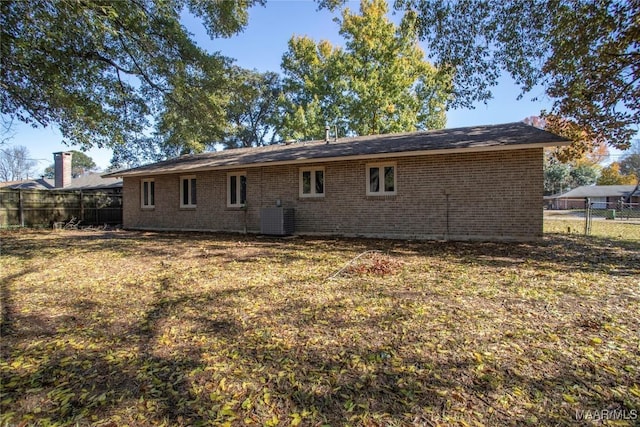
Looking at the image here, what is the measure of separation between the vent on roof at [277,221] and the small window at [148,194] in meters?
7.07

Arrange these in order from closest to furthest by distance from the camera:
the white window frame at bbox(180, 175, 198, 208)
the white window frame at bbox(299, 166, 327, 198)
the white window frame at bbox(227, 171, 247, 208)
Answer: the white window frame at bbox(299, 166, 327, 198), the white window frame at bbox(227, 171, 247, 208), the white window frame at bbox(180, 175, 198, 208)

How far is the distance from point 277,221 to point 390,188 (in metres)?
4.27

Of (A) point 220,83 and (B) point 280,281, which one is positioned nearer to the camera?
(B) point 280,281

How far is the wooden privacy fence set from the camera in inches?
665

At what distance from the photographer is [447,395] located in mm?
2371

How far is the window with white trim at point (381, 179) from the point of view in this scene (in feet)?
36.6

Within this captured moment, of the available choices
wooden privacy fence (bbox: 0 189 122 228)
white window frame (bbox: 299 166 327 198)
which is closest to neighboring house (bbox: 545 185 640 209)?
white window frame (bbox: 299 166 327 198)

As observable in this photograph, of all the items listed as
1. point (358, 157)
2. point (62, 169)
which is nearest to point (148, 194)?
point (358, 157)

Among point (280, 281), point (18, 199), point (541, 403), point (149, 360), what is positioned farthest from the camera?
point (18, 199)

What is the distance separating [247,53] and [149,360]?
46.1 feet

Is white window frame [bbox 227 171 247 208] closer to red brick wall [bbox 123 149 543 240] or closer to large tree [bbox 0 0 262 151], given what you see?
red brick wall [bbox 123 149 543 240]

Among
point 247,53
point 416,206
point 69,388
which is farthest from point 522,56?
point 69,388

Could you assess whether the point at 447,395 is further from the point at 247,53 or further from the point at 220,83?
the point at 247,53

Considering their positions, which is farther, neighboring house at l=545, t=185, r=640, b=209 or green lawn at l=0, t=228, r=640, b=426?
neighboring house at l=545, t=185, r=640, b=209
